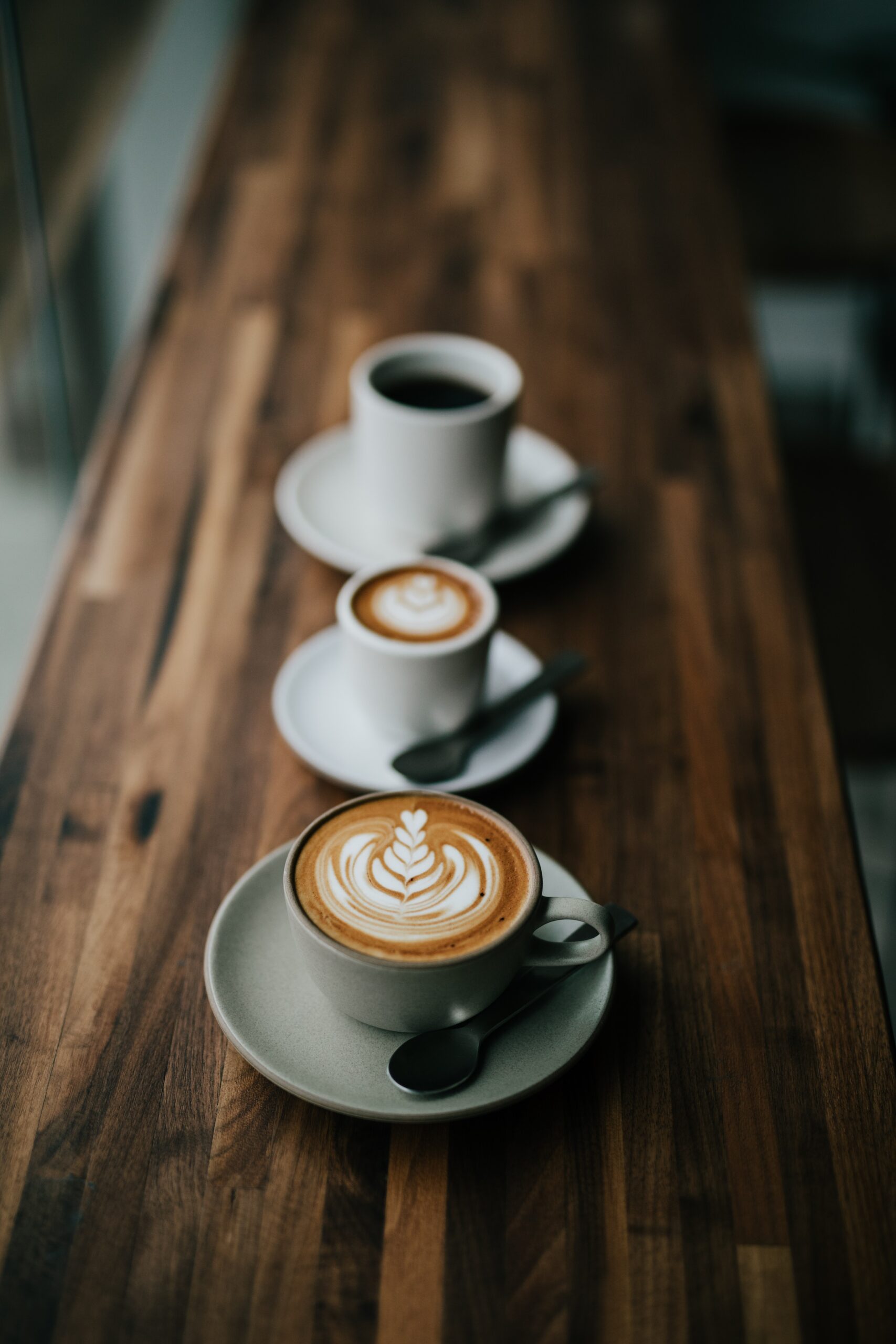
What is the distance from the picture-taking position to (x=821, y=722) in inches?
33.4

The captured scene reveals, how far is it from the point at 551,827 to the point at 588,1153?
0.22m

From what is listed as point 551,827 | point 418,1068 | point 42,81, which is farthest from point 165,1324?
point 42,81

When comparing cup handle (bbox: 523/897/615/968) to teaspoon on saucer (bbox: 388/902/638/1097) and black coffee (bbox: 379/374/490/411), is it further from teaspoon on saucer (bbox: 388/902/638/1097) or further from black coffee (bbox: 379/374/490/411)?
black coffee (bbox: 379/374/490/411)

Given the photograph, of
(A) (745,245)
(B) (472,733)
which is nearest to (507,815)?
(B) (472,733)

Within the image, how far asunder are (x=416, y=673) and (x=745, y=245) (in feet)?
3.46

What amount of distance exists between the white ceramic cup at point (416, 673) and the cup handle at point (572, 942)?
205 mm

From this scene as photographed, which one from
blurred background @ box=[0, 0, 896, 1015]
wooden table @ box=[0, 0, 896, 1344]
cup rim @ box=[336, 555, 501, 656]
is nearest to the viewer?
wooden table @ box=[0, 0, 896, 1344]

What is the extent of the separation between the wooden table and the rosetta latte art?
4.2 inches

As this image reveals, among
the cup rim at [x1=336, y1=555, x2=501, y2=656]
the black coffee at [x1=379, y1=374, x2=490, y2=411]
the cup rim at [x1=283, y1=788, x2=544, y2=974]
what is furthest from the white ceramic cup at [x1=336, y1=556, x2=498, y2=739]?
the black coffee at [x1=379, y1=374, x2=490, y2=411]

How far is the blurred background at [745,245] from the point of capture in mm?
1421

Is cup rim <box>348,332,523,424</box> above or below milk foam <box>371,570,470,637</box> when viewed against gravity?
above

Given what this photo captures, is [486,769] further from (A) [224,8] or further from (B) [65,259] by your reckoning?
(A) [224,8]

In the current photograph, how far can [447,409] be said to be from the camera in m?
0.97

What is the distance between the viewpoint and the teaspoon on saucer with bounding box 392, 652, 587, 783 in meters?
0.77
